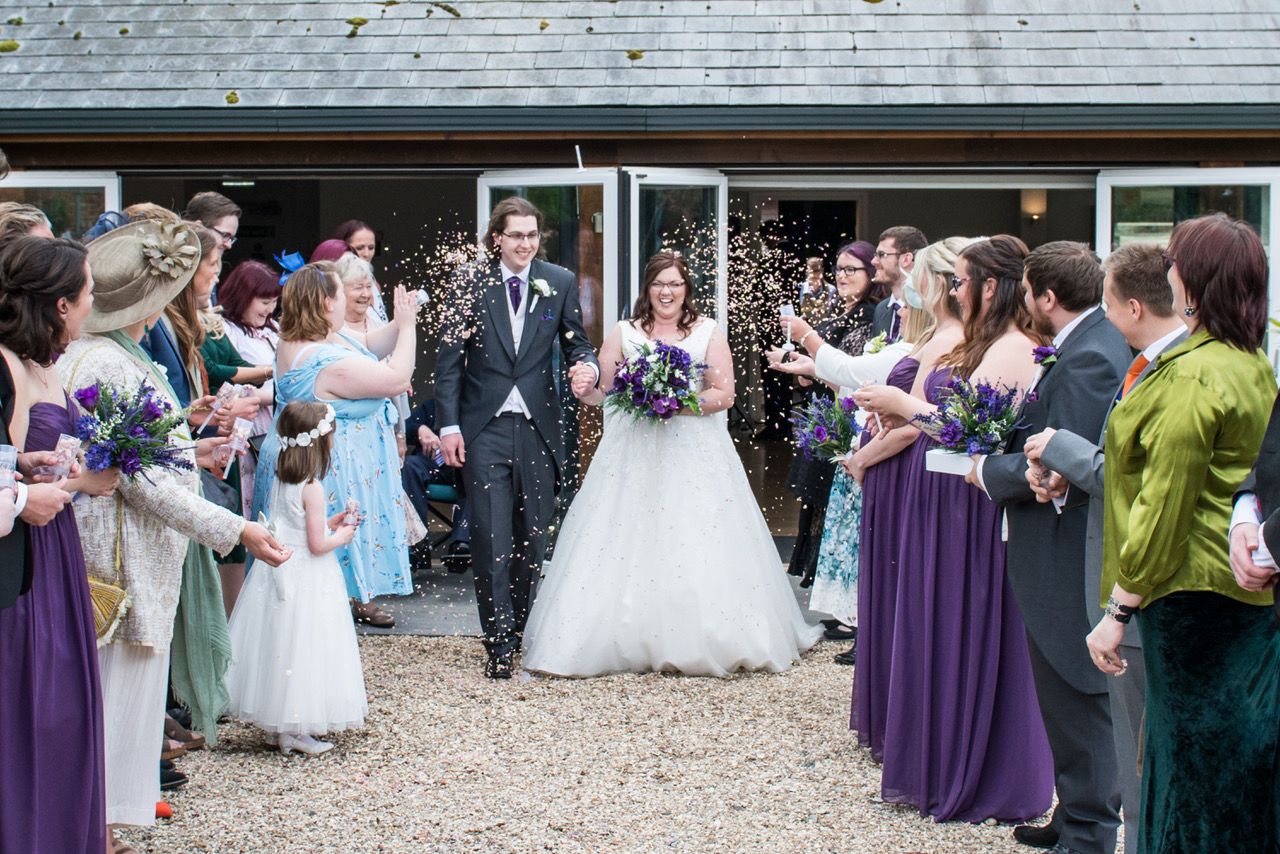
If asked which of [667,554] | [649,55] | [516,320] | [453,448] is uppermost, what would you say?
[649,55]

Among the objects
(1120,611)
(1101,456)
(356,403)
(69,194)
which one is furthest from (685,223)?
(1120,611)

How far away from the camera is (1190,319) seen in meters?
3.37

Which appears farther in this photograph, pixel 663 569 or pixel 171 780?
pixel 663 569

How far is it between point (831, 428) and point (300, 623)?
2.30 meters

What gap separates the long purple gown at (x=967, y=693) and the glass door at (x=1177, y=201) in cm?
520

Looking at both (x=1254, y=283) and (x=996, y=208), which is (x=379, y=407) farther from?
(x=996, y=208)

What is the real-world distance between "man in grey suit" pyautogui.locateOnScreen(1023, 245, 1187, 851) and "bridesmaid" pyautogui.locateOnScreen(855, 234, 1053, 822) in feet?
2.43

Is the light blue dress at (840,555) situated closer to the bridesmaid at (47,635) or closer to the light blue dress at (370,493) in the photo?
the light blue dress at (370,493)

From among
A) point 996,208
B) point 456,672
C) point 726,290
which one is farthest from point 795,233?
point 456,672

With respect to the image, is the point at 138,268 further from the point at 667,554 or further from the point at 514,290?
the point at 667,554

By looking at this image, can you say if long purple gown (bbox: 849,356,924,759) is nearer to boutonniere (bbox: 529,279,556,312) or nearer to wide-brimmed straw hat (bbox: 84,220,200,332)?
boutonniere (bbox: 529,279,556,312)

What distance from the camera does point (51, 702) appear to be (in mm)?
3717

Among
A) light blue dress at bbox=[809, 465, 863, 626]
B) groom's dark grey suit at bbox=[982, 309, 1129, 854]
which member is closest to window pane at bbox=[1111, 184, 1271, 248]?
light blue dress at bbox=[809, 465, 863, 626]

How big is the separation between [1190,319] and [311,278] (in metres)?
4.05
